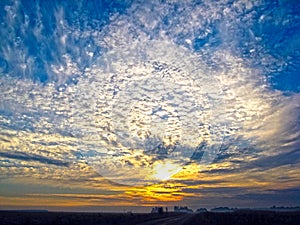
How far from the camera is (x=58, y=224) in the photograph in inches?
1563

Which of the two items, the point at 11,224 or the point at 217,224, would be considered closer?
the point at 11,224

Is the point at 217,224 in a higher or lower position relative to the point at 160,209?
lower

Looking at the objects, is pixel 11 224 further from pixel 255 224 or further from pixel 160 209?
pixel 160 209

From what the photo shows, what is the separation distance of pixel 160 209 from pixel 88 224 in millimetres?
74440

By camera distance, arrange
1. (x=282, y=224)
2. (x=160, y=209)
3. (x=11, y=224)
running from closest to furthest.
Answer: (x=11, y=224), (x=282, y=224), (x=160, y=209)

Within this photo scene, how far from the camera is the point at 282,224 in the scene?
4144cm

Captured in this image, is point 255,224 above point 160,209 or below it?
below

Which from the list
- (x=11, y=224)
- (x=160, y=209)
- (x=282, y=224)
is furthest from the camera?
(x=160, y=209)

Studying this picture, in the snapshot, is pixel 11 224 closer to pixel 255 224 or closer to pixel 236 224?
pixel 236 224

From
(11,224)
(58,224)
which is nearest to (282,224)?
(58,224)

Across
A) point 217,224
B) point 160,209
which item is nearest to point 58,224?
point 217,224

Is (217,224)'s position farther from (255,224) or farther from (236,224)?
(255,224)

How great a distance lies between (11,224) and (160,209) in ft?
264

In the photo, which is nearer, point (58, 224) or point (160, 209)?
point (58, 224)
